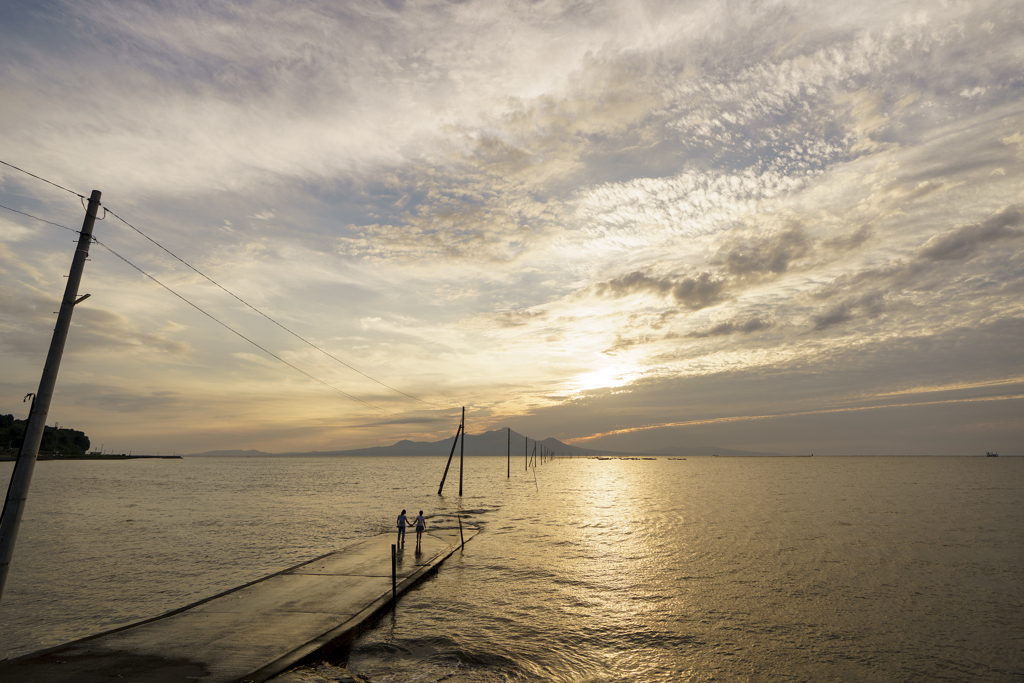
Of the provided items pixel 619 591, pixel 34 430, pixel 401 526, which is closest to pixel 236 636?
pixel 34 430

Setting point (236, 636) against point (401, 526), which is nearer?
point (236, 636)

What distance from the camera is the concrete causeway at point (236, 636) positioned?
12.6 metres

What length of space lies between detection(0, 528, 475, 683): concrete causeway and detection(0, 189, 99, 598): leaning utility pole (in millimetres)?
3118

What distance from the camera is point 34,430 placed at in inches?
479

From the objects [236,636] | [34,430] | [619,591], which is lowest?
[619,591]

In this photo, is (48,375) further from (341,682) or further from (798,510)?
(798,510)

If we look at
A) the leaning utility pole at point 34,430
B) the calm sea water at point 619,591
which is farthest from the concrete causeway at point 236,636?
the leaning utility pole at point 34,430

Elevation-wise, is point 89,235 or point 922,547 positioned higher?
point 89,235

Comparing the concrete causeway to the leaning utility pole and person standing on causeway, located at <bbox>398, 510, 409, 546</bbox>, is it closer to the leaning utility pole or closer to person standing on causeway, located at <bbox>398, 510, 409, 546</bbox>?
the leaning utility pole

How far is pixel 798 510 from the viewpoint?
66188 millimetres

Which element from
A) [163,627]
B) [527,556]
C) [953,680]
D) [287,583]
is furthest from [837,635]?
[163,627]

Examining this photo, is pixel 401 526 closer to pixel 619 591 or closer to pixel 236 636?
pixel 619 591

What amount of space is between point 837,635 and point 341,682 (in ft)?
63.1

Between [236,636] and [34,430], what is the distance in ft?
26.5
